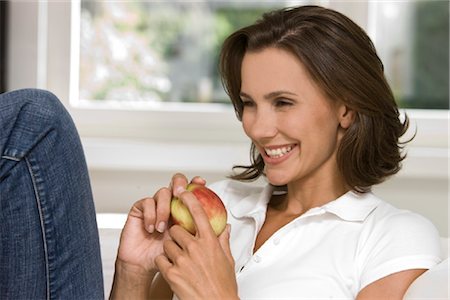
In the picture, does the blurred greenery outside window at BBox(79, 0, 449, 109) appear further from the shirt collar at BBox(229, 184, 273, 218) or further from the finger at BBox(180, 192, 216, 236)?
the finger at BBox(180, 192, 216, 236)

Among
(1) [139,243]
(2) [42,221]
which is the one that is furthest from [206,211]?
(2) [42,221]

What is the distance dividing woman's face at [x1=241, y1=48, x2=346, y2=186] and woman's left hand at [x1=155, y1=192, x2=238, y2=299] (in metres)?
0.27

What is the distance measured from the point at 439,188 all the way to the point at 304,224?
2.87ft

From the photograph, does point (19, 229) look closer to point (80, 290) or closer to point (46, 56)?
point (80, 290)

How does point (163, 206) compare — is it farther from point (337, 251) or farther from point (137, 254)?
point (337, 251)

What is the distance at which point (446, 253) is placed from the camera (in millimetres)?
1559

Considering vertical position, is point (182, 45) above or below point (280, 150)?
above

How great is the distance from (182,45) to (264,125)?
1.46 metres

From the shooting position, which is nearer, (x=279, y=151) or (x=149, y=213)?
(x=149, y=213)

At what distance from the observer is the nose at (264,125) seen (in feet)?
4.87

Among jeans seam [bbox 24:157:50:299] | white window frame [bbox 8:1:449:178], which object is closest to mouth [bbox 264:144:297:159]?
jeans seam [bbox 24:157:50:299]

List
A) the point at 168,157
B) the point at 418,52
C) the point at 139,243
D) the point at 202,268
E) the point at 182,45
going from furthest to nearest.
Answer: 1. the point at 182,45
2. the point at 418,52
3. the point at 168,157
4. the point at 139,243
5. the point at 202,268

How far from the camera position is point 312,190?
1.59 m

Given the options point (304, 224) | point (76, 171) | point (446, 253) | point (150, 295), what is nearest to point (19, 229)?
point (76, 171)
